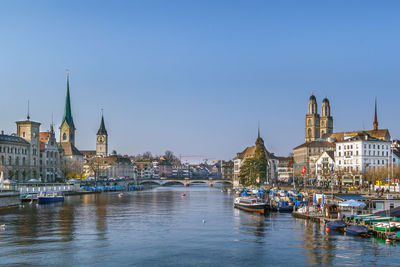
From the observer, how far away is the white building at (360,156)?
415 ft

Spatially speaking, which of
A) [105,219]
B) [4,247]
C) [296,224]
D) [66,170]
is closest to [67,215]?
[105,219]

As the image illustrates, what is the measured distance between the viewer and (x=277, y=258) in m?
41.0

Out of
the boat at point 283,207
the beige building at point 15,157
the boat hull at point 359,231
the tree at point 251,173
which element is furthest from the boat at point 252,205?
the beige building at point 15,157

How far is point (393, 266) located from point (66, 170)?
454 ft

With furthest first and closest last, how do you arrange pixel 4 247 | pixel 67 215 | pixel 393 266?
1. pixel 67 215
2. pixel 4 247
3. pixel 393 266

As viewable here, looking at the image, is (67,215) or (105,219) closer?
(105,219)

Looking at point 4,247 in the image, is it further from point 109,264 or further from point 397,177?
point 397,177

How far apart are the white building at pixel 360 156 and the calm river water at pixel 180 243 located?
64358 millimetres

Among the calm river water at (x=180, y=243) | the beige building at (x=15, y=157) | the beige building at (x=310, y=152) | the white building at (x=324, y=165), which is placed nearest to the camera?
the calm river water at (x=180, y=243)

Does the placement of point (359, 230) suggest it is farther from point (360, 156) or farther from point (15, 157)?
point (15, 157)

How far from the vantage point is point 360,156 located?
128 m

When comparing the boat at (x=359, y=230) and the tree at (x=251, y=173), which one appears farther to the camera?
the tree at (x=251, y=173)

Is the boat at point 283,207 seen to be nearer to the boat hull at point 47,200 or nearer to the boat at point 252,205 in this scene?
the boat at point 252,205

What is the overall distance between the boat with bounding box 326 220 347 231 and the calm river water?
1.22 m
